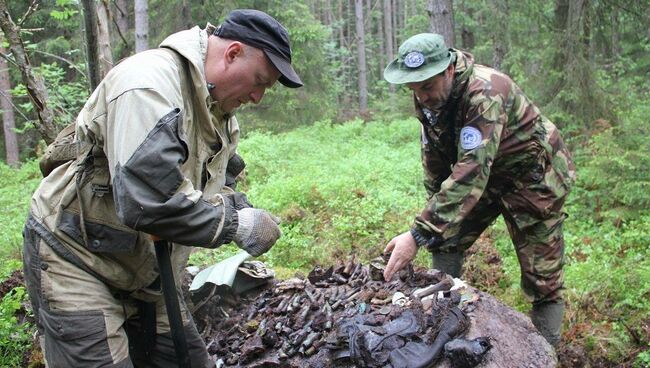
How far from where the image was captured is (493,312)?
368cm

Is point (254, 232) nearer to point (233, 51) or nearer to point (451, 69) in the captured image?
point (233, 51)

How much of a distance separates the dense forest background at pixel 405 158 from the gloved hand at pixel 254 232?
2.26m

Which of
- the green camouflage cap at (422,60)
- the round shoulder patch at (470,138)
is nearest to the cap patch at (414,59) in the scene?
the green camouflage cap at (422,60)

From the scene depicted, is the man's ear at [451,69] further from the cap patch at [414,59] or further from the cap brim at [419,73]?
the cap patch at [414,59]

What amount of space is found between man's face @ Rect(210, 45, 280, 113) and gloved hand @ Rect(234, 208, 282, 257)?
624 millimetres

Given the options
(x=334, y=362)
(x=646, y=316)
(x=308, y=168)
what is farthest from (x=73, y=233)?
(x=308, y=168)

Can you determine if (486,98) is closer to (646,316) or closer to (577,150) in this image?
(646,316)

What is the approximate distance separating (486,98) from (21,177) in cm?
1263

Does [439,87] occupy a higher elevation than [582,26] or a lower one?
higher

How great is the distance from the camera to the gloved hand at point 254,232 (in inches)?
102

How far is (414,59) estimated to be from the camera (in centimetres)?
378

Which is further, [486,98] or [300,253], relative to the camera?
[300,253]

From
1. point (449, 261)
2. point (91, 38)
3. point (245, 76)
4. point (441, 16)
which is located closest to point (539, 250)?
point (449, 261)

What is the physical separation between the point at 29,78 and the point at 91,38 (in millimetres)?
721
